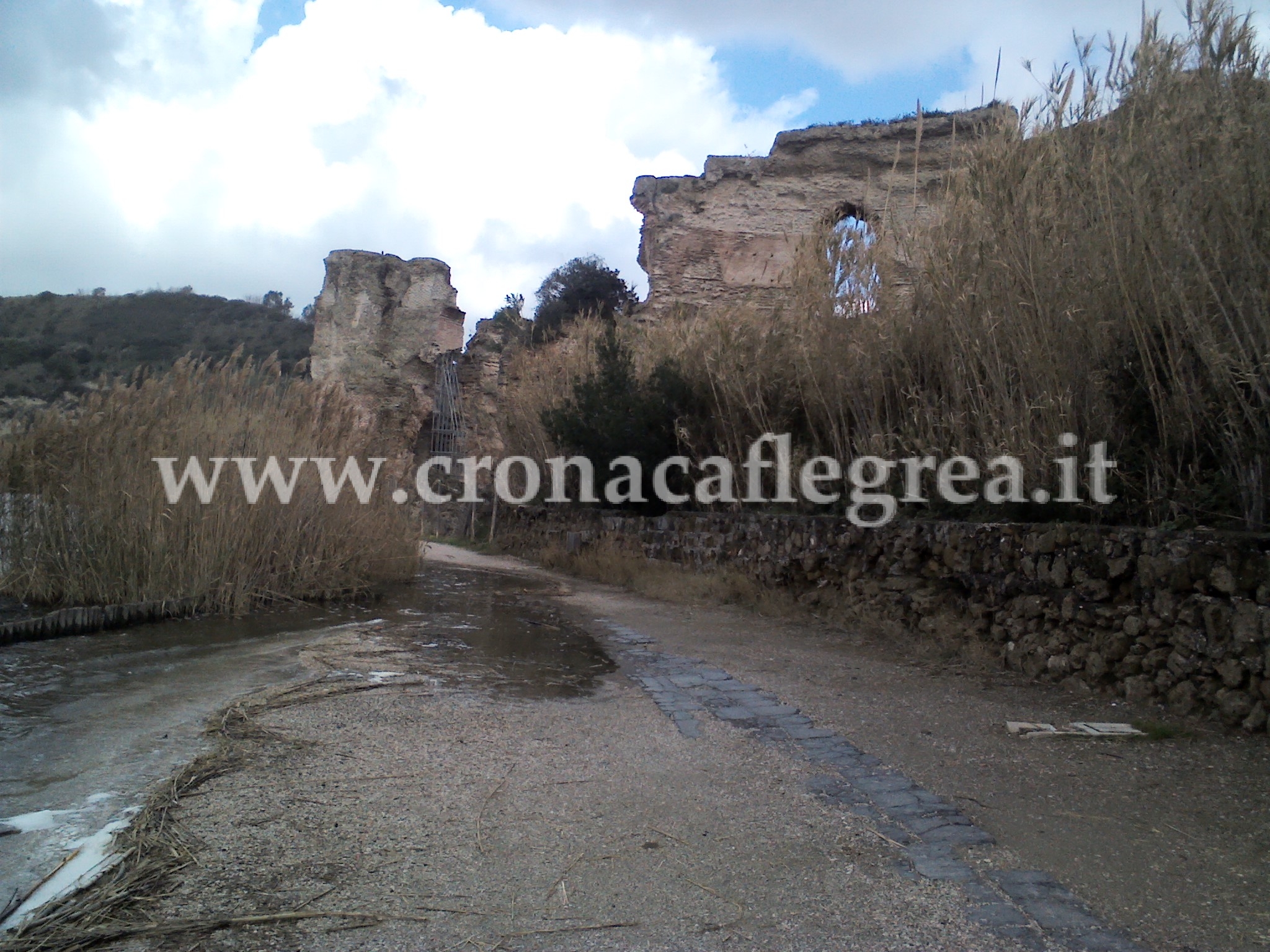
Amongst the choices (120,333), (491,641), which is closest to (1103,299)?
(491,641)

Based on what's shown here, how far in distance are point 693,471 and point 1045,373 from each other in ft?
21.2

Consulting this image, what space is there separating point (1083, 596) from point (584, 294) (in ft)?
83.2

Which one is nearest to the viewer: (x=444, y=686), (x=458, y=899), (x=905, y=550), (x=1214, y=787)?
(x=458, y=899)

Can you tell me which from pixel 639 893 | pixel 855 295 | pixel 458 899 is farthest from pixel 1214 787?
pixel 855 295

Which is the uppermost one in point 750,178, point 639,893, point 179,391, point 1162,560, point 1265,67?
point 750,178

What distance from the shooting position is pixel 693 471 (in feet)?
39.7

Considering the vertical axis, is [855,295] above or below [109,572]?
above

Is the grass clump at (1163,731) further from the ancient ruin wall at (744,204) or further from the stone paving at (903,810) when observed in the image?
the ancient ruin wall at (744,204)

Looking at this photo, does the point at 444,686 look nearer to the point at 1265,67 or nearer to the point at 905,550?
the point at 905,550

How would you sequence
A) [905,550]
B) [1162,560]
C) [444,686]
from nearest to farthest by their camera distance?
1. [1162,560]
2. [444,686]
3. [905,550]

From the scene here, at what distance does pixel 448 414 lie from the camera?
2662 centimetres

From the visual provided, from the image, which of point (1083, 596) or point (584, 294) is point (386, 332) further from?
point (1083, 596)

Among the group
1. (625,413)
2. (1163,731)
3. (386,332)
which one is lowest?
(1163,731)

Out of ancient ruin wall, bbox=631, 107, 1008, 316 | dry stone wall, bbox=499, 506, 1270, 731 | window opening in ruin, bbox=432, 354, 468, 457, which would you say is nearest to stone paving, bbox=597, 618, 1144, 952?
dry stone wall, bbox=499, 506, 1270, 731
